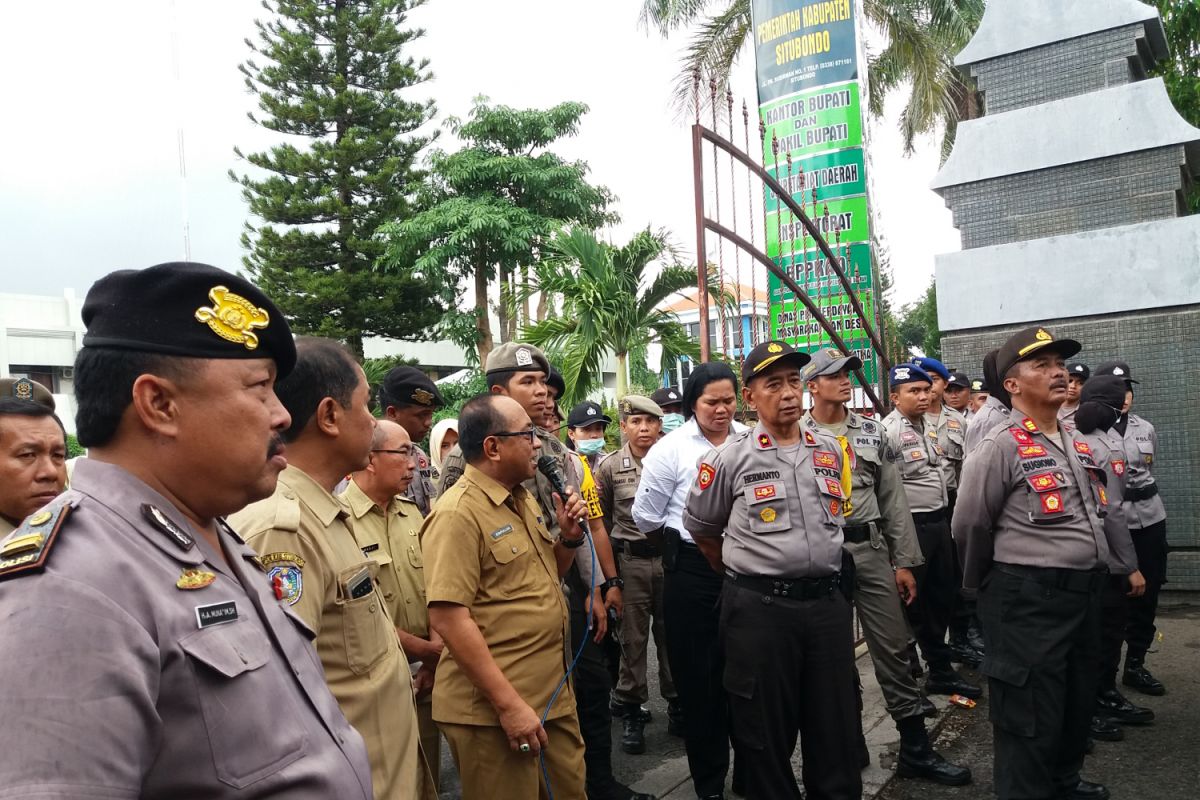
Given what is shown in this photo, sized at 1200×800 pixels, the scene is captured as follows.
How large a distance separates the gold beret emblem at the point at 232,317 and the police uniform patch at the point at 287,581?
2.28 ft

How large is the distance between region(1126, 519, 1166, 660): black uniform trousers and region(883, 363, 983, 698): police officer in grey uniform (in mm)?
956

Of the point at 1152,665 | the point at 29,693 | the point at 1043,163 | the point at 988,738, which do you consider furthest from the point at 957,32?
the point at 29,693

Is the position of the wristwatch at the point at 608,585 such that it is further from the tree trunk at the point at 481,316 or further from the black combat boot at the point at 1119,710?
the tree trunk at the point at 481,316

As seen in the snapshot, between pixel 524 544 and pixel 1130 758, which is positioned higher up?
pixel 524 544

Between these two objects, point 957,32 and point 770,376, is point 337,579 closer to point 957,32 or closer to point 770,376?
point 770,376

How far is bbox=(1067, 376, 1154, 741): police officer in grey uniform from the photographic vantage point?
4.11m

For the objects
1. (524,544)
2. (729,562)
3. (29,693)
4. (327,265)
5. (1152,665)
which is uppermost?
(327,265)

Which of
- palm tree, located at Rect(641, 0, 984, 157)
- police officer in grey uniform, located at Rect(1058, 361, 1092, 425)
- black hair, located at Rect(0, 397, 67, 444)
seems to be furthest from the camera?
palm tree, located at Rect(641, 0, 984, 157)

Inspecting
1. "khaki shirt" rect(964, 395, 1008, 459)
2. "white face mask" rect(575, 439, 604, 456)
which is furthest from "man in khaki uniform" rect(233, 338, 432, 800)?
"white face mask" rect(575, 439, 604, 456)

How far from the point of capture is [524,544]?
2912 millimetres

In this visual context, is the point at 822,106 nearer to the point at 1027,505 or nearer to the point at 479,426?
the point at 1027,505

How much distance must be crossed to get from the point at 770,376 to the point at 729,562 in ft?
2.53

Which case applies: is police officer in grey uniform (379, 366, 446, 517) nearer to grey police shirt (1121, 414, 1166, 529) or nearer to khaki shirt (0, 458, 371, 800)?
khaki shirt (0, 458, 371, 800)

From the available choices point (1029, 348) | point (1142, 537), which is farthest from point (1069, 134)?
point (1029, 348)
